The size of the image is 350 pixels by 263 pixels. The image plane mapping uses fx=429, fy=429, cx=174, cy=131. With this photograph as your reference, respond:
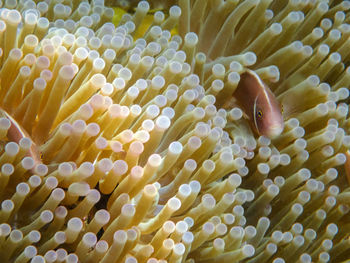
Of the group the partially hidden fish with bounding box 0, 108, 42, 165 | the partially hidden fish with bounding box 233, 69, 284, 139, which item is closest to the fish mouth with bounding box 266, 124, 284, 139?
the partially hidden fish with bounding box 233, 69, 284, 139

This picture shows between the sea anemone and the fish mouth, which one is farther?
the fish mouth

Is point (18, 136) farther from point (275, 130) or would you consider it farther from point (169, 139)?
point (275, 130)

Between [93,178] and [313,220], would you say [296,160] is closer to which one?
[313,220]

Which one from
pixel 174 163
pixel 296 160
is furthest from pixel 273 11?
pixel 174 163

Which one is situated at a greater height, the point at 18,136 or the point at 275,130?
the point at 275,130

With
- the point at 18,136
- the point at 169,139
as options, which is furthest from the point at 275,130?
the point at 18,136

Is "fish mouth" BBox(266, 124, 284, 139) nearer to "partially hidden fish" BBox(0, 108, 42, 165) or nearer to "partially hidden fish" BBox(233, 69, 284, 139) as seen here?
"partially hidden fish" BBox(233, 69, 284, 139)

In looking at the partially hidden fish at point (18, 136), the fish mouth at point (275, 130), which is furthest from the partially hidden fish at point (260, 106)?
the partially hidden fish at point (18, 136)
